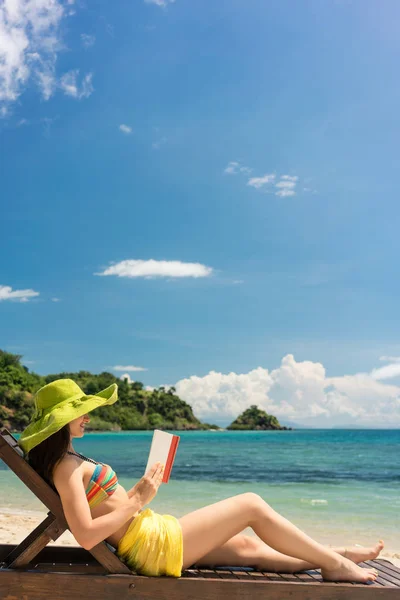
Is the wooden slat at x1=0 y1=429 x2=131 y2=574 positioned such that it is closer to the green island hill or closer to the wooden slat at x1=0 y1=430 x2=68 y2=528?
the wooden slat at x1=0 y1=430 x2=68 y2=528

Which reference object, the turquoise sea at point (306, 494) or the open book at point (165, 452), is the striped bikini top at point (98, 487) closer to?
the open book at point (165, 452)

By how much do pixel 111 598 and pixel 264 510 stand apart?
3.37 feet

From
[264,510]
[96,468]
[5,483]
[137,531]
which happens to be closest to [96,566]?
[137,531]

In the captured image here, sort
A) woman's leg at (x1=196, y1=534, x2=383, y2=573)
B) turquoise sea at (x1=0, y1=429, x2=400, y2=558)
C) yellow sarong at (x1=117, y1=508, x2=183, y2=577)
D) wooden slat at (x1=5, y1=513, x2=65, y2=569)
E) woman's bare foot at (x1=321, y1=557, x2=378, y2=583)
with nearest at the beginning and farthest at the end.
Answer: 1. wooden slat at (x1=5, y1=513, x2=65, y2=569)
2. yellow sarong at (x1=117, y1=508, x2=183, y2=577)
3. woman's bare foot at (x1=321, y1=557, x2=378, y2=583)
4. woman's leg at (x1=196, y1=534, x2=383, y2=573)
5. turquoise sea at (x1=0, y1=429, x2=400, y2=558)

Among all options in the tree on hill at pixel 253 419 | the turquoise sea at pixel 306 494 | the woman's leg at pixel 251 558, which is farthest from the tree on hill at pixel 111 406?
the woman's leg at pixel 251 558

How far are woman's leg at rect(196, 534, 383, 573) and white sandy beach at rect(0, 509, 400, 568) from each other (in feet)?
13.1

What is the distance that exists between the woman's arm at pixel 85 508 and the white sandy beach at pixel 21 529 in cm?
507

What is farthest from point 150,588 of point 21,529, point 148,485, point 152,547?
point 21,529

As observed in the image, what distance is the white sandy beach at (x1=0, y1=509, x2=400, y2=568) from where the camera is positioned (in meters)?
8.25

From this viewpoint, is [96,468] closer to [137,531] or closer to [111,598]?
[137,531]

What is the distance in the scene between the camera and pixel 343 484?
74.4 ft

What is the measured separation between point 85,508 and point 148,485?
0.36 metres

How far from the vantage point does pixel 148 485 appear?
11.3 ft

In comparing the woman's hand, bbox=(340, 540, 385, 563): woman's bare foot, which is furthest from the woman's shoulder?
bbox=(340, 540, 385, 563): woman's bare foot
